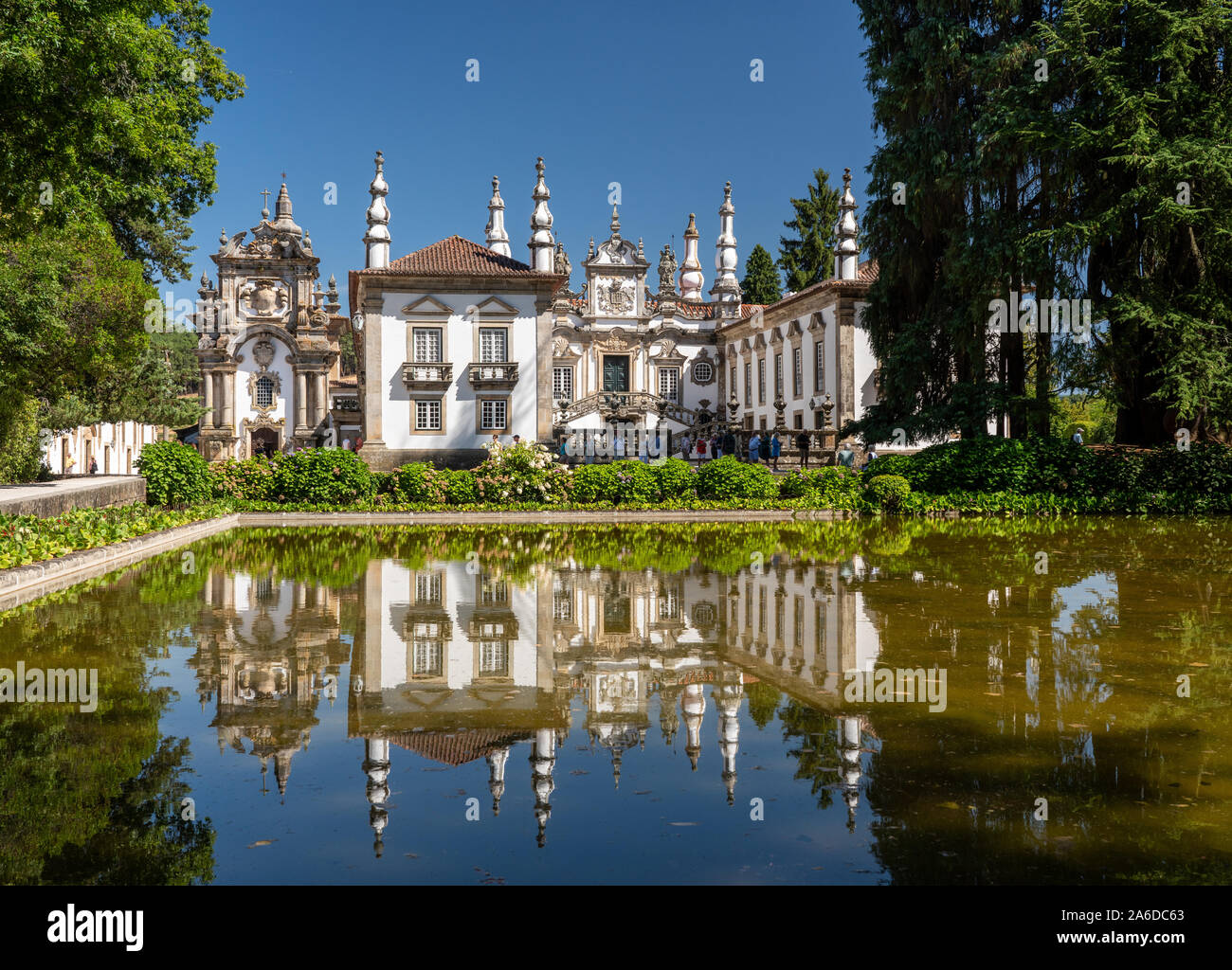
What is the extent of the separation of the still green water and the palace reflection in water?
4 cm

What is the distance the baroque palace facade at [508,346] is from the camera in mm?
33906

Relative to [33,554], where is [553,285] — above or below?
above

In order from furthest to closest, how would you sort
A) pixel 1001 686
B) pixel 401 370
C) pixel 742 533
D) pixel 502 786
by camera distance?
1. pixel 401 370
2. pixel 742 533
3. pixel 1001 686
4. pixel 502 786

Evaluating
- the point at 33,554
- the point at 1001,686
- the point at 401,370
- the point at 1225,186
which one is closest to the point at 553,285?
the point at 401,370

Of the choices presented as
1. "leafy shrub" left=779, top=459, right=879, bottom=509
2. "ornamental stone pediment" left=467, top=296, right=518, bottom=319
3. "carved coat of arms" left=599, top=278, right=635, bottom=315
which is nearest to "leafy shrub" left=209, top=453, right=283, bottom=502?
"ornamental stone pediment" left=467, top=296, right=518, bottom=319

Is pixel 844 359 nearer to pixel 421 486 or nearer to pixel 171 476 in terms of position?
pixel 421 486

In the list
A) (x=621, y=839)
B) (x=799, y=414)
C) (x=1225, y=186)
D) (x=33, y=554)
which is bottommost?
(x=621, y=839)

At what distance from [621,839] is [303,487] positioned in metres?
20.7

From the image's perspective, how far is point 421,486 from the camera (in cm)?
2336

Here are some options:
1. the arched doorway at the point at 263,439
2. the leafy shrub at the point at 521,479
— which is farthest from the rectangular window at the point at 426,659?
the arched doorway at the point at 263,439

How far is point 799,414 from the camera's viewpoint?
126 ft

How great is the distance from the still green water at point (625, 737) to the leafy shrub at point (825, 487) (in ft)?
39.9

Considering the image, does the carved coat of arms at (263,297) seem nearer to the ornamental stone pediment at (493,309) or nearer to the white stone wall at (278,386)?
the white stone wall at (278,386)

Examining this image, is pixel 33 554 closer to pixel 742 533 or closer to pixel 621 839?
pixel 621 839
